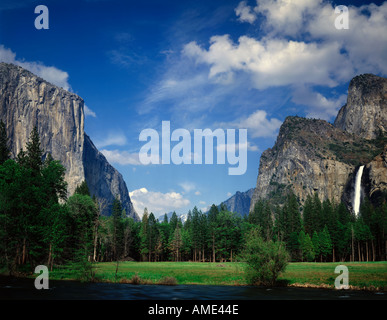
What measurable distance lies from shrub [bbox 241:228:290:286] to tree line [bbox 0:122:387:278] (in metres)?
13.7

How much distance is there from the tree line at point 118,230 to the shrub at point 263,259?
13.7 meters

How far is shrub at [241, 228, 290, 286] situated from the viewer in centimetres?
3484

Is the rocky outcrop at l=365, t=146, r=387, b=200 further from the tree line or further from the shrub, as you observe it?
the shrub

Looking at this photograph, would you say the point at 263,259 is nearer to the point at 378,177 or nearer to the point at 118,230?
the point at 118,230

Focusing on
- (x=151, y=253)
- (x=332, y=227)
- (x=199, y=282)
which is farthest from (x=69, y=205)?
(x=332, y=227)

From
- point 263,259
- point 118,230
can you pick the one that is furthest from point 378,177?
point 263,259

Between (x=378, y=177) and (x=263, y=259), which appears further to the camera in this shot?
(x=378, y=177)

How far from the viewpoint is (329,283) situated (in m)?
36.3

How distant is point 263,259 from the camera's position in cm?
3509

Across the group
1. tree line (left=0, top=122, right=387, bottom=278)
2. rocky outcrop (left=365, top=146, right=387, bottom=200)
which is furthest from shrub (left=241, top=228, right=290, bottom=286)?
rocky outcrop (left=365, top=146, right=387, bottom=200)

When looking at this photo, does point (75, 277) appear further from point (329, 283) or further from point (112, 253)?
point (112, 253)

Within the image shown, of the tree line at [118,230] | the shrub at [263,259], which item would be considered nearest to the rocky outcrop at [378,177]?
the tree line at [118,230]

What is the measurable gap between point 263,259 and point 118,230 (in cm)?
7354
